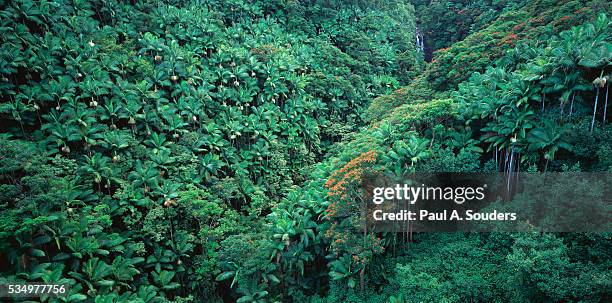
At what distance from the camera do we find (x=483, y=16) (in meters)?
29.1

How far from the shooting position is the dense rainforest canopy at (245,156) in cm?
966

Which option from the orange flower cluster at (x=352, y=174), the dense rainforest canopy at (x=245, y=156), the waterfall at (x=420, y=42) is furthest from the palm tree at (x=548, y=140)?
the waterfall at (x=420, y=42)

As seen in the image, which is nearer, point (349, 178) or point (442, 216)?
point (349, 178)

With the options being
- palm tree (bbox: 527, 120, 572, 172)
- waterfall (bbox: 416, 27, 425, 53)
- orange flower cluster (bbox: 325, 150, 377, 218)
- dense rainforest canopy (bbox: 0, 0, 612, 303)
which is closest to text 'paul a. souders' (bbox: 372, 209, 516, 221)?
dense rainforest canopy (bbox: 0, 0, 612, 303)

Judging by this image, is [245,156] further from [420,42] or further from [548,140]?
[420,42]

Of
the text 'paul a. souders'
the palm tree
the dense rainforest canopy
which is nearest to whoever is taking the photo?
the dense rainforest canopy

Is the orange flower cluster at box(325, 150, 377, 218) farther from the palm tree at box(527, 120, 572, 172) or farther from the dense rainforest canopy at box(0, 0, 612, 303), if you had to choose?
the palm tree at box(527, 120, 572, 172)

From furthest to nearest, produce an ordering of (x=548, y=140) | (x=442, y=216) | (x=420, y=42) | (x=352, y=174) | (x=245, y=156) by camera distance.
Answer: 1. (x=420, y=42)
2. (x=245, y=156)
3. (x=442, y=216)
4. (x=548, y=140)
5. (x=352, y=174)

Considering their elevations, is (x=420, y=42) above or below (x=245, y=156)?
above

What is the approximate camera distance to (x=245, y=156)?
1778 centimetres

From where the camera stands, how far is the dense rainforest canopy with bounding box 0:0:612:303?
9656mm

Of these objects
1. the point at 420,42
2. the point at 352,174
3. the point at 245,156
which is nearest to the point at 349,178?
the point at 352,174

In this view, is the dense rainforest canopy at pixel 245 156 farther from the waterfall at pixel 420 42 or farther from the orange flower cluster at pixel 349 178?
the waterfall at pixel 420 42

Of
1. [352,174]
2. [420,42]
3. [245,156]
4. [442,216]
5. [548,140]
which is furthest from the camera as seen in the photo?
[420,42]
